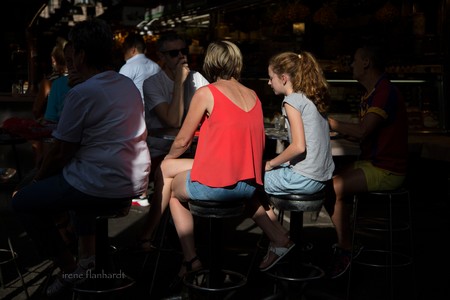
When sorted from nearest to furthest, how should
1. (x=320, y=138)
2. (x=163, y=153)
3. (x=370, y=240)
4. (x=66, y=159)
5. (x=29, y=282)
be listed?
(x=66, y=159) → (x=320, y=138) → (x=29, y=282) → (x=163, y=153) → (x=370, y=240)

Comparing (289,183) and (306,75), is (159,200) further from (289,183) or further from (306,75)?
(306,75)

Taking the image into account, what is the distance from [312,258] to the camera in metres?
6.11

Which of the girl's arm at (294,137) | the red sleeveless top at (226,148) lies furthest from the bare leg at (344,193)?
the red sleeveless top at (226,148)

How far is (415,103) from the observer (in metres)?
8.55

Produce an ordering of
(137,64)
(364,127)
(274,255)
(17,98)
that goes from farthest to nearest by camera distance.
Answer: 1. (17,98)
2. (137,64)
3. (364,127)
4. (274,255)

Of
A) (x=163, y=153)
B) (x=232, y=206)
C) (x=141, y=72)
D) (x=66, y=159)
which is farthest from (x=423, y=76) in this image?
(x=66, y=159)

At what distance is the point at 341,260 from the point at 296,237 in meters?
0.80

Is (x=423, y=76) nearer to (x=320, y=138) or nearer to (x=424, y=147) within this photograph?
(x=424, y=147)

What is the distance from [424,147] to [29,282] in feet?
13.7

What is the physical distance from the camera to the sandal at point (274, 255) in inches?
189

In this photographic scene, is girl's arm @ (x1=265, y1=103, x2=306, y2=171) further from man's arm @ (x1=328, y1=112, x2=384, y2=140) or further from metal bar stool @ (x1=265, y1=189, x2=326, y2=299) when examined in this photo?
man's arm @ (x1=328, y1=112, x2=384, y2=140)

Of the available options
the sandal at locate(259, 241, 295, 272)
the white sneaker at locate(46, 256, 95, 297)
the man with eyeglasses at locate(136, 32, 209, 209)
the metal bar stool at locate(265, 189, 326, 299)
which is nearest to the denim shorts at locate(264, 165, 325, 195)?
the metal bar stool at locate(265, 189, 326, 299)

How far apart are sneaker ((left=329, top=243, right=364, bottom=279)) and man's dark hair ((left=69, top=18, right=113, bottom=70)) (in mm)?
2299

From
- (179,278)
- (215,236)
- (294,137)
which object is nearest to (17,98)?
(179,278)
